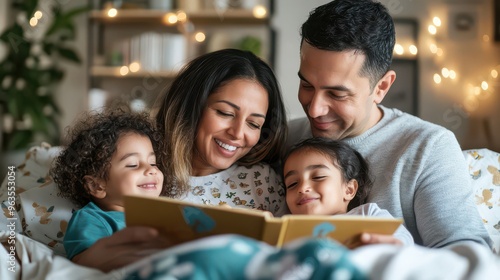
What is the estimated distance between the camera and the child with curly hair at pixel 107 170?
153cm

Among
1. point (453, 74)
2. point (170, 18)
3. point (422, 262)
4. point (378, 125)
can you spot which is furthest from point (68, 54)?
point (422, 262)

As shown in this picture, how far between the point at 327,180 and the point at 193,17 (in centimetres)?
297

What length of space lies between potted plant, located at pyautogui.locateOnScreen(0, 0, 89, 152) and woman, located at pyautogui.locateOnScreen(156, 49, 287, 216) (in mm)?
2619

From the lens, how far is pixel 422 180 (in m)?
1.67

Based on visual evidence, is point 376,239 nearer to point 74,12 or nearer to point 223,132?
point 223,132

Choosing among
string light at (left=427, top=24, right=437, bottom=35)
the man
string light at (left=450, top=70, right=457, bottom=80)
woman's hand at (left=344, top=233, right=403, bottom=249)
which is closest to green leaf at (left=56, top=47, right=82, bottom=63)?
string light at (left=427, top=24, right=437, bottom=35)

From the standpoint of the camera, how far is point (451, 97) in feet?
12.5

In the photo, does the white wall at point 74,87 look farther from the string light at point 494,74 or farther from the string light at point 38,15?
the string light at point 494,74

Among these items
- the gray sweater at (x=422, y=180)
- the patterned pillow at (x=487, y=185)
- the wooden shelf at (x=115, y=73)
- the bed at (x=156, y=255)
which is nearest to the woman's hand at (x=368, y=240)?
the bed at (x=156, y=255)

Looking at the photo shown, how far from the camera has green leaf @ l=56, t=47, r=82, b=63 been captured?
438 centimetres

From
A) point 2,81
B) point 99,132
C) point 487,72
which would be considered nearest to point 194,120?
point 99,132

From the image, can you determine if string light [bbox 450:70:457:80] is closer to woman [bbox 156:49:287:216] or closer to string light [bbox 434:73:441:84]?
string light [bbox 434:73:441:84]

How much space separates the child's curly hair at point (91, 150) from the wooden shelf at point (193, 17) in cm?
266

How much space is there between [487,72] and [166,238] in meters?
3.13
